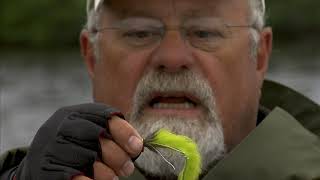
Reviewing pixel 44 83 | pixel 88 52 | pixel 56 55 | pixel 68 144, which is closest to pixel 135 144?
pixel 68 144

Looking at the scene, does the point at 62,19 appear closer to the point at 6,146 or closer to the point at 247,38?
the point at 6,146

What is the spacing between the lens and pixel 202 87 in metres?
2.22

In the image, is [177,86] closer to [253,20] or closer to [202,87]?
[202,87]

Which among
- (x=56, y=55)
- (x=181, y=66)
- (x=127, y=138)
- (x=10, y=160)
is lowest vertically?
(x=56, y=55)

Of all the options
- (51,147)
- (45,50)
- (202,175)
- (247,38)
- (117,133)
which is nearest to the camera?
(117,133)

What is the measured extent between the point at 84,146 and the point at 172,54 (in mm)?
583

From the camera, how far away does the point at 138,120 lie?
7.34 feet

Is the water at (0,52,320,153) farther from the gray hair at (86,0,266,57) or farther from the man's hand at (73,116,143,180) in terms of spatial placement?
the man's hand at (73,116,143,180)

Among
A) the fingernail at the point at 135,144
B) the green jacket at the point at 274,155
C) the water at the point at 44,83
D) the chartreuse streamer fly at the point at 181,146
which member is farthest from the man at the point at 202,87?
the water at the point at 44,83

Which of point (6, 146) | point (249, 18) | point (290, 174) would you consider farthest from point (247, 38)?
point (6, 146)

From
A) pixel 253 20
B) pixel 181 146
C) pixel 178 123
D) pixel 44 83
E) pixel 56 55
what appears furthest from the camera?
pixel 56 55

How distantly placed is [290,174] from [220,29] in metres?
0.49

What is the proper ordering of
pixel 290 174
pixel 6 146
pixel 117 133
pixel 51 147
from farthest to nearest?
pixel 6 146 < pixel 290 174 < pixel 51 147 < pixel 117 133

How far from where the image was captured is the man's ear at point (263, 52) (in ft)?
8.16
